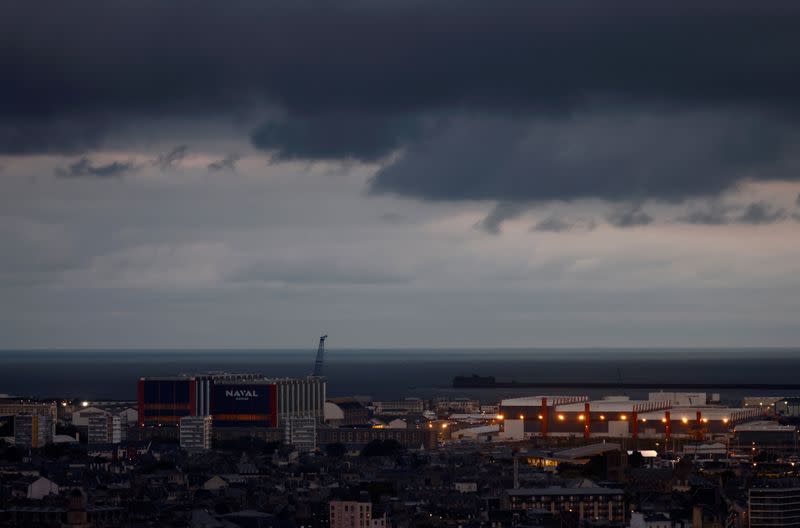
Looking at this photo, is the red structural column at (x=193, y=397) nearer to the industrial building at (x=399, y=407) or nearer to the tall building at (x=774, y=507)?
the industrial building at (x=399, y=407)

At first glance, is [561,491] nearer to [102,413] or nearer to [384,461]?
[384,461]

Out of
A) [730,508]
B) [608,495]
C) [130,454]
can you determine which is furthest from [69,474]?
[730,508]

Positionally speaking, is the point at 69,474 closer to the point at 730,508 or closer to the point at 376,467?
the point at 376,467

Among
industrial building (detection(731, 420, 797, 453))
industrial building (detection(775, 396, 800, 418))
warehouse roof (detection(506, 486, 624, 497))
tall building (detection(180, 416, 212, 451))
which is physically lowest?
warehouse roof (detection(506, 486, 624, 497))

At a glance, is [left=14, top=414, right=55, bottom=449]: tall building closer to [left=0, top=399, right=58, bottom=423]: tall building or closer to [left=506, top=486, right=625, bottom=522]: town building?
[left=0, top=399, right=58, bottom=423]: tall building

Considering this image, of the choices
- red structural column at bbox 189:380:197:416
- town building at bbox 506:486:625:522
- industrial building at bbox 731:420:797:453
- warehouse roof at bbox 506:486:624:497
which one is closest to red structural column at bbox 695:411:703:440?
industrial building at bbox 731:420:797:453
